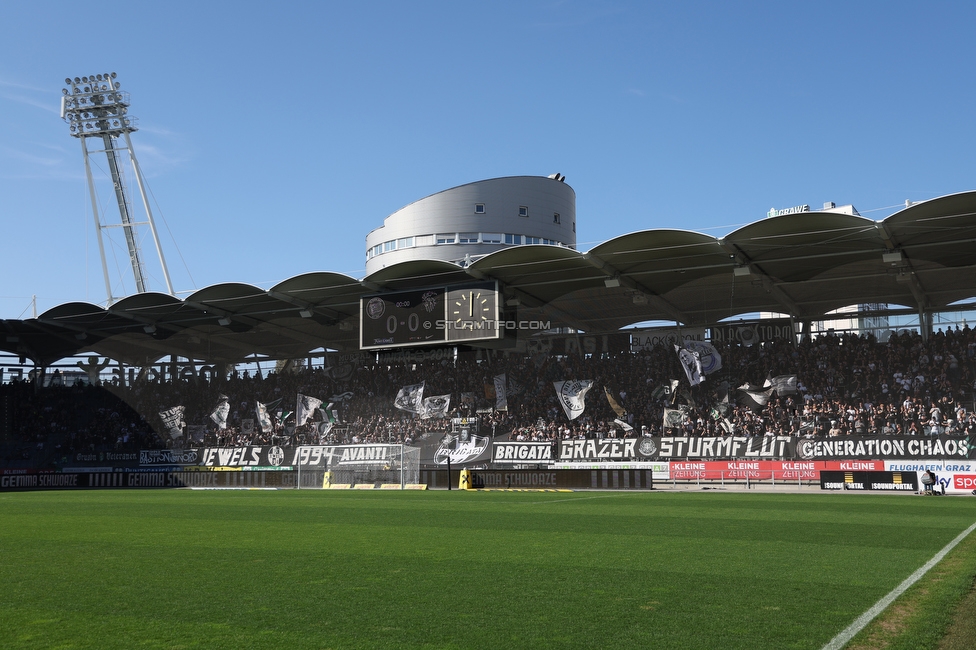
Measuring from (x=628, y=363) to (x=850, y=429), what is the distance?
1199 centimetres

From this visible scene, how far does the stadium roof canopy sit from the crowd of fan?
2671mm

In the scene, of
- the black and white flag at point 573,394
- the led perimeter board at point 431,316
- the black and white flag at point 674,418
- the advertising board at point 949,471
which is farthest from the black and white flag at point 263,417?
the advertising board at point 949,471

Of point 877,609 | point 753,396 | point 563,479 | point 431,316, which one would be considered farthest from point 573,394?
point 877,609

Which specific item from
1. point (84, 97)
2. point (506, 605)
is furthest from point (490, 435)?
point (84, 97)

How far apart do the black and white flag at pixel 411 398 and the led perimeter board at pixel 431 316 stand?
21.2ft

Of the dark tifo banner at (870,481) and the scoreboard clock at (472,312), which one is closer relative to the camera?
the dark tifo banner at (870,481)

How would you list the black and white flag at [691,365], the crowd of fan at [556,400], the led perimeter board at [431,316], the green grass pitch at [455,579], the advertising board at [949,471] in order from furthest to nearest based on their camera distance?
the black and white flag at [691,365] → the led perimeter board at [431,316] → the crowd of fan at [556,400] → the advertising board at [949,471] → the green grass pitch at [455,579]

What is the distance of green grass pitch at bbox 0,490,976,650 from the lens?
6.64 metres

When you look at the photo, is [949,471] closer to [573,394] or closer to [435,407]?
[573,394]

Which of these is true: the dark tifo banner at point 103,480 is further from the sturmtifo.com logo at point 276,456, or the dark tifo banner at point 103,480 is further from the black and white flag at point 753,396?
the black and white flag at point 753,396

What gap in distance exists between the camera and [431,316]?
132 ft

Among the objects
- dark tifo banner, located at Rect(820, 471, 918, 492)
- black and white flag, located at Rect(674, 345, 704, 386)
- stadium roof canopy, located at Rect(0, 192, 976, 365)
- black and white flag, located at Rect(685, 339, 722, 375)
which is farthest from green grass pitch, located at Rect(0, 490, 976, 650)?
black and white flag, located at Rect(685, 339, 722, 375)

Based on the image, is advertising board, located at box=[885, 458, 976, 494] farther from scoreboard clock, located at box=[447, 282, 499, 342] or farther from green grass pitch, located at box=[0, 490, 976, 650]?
scoreboard clock, located at box=[447, 282, 499, 342]

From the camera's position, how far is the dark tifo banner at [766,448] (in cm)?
3078
